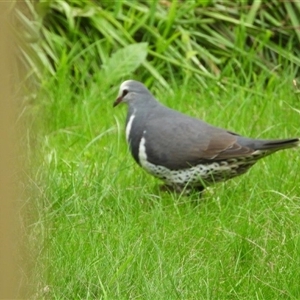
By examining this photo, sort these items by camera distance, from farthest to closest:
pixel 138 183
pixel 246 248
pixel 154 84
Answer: pixel 154 84
pixel 138 183
pixel 246 248

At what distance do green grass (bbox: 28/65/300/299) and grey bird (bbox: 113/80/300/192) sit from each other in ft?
0.30

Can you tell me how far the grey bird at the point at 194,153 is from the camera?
148 inches

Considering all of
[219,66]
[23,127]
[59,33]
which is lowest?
[219,66]

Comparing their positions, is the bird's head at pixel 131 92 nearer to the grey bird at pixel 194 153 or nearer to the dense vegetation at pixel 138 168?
the dense vegetation at pixel 138 168

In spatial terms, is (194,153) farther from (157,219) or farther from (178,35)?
(178,35)

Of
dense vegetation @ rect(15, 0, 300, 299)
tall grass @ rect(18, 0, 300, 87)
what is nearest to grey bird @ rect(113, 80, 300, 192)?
dense vegetation @ rect(15, 0, 300, 299)

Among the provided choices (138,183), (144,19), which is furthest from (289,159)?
(144,19)

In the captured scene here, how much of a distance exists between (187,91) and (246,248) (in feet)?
8.15

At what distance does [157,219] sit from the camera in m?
3.30

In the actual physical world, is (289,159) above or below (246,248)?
below

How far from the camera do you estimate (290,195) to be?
3.55 m

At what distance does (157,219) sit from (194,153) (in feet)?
1.93

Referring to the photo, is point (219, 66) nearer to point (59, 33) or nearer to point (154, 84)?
point (154, 84)

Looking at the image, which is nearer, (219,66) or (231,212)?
(231,212)
